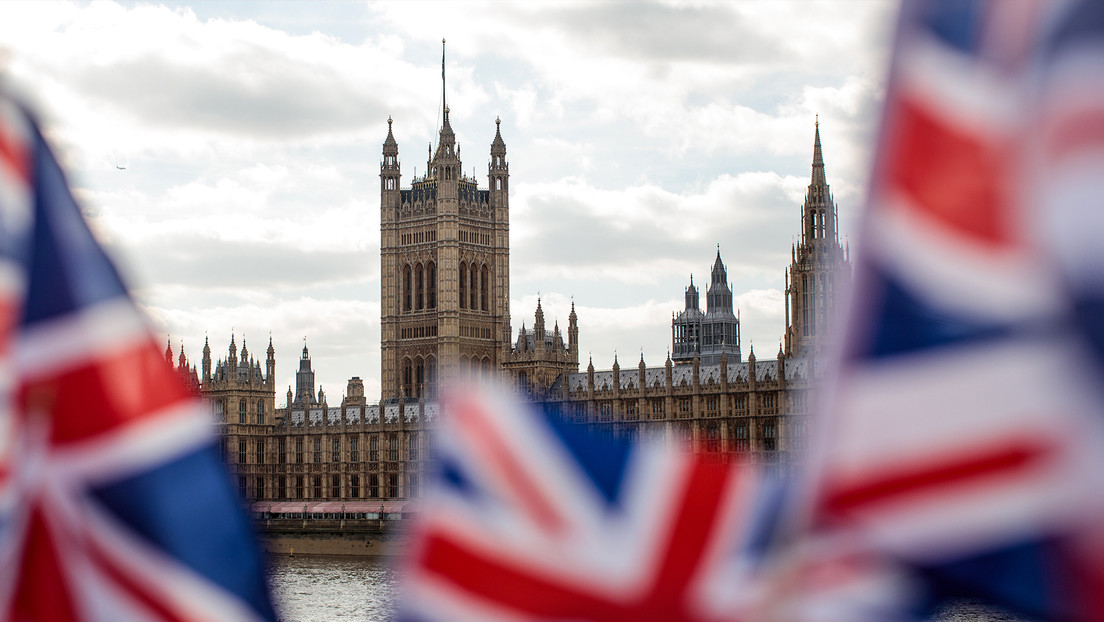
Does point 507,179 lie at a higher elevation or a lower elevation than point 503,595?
higher

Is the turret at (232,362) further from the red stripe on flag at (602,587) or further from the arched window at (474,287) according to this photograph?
the red stripe on flag at (602,587)

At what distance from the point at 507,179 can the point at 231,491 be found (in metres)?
85.4

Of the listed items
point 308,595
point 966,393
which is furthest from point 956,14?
point 308,595

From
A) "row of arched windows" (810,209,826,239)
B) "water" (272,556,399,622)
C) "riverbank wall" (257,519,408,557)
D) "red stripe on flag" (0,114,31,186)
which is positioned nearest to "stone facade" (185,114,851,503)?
"row of arched windows" (810,209,826,239)

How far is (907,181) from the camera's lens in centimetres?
266

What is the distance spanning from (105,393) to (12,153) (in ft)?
3.40

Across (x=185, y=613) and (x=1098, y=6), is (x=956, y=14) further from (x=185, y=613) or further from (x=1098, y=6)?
(x=185, y=613)

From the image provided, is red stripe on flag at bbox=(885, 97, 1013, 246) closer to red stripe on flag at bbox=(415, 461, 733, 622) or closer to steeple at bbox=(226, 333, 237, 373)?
red stripe on flag at bbox=(415, 461, 733, 622)

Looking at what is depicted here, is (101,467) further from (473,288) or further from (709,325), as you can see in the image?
(709,325)

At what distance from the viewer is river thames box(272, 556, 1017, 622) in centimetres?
4253

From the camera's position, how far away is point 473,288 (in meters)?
87.0

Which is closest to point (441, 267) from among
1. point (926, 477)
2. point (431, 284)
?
point (431, 284)

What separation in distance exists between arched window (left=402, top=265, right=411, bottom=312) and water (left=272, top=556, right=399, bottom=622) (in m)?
19.9

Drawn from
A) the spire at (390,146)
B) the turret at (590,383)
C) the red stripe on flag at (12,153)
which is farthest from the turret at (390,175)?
the red stripe on flag at (12,153)
